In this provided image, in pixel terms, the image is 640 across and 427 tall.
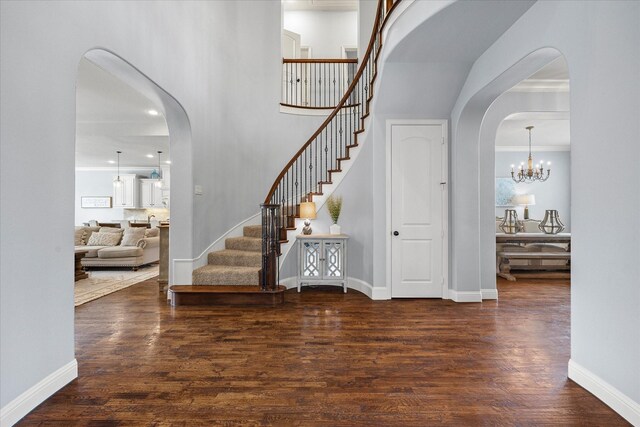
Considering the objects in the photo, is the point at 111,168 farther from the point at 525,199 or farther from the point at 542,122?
the point at 525,199

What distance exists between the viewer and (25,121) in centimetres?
196

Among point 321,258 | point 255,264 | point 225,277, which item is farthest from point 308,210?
point 225,277

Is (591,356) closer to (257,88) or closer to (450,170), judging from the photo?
(450,170)

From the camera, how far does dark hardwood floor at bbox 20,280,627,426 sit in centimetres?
194

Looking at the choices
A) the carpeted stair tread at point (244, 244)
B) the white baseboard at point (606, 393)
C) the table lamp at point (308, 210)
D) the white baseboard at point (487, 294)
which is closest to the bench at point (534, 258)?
the white baseboard at point (487, 294)

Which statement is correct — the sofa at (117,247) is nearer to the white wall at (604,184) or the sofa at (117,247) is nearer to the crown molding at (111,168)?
the crown molding at (111,168)

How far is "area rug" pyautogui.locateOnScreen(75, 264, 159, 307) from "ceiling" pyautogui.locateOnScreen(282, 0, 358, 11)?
23.6 ft

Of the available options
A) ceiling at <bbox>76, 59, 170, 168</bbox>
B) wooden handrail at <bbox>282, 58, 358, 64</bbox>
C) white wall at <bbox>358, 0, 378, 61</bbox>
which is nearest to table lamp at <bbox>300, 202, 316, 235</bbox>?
ceiling at <bbox>76, 59, 170, 168</bbox>

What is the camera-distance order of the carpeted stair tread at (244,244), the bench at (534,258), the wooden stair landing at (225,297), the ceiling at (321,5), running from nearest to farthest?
the wooden stair landing at (225,297), the carpeted stair tread at (244,244), the bench at (534,258), the ceiling at (321,5)

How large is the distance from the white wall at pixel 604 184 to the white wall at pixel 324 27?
6692 mm

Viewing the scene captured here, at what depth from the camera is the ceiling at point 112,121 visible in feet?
15.3

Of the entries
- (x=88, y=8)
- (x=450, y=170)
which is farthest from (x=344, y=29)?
(x=88, y=8)

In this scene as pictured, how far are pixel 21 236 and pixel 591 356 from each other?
3.66m

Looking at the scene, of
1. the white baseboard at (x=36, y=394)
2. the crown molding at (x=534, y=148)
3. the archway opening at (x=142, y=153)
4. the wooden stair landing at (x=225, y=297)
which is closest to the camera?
the white baseboard at (x=36, y=394)
